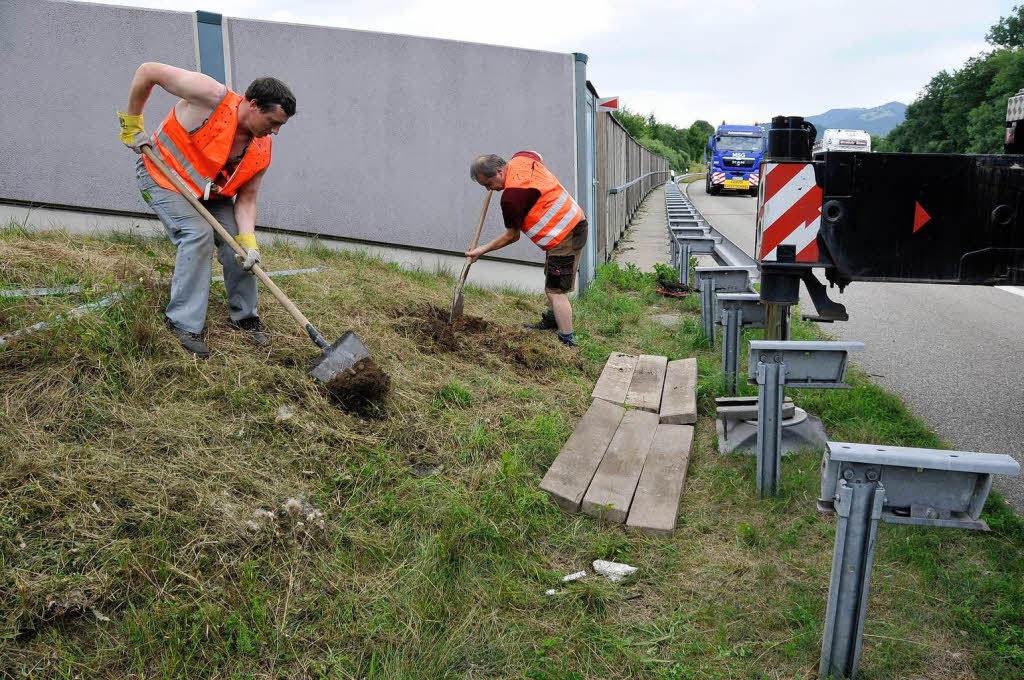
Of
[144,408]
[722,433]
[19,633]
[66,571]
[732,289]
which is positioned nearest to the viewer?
[19,633]

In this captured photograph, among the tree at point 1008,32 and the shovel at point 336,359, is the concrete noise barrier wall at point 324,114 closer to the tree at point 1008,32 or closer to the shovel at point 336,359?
the shovel at point 336,359

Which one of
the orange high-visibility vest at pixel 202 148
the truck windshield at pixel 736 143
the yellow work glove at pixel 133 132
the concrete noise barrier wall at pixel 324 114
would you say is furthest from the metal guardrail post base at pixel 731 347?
the truck windshield at pixel 736 143

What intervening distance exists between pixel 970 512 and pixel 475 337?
3.78m

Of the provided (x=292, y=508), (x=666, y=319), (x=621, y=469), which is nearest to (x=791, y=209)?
(x=621, y=469)

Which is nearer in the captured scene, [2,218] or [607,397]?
[607,397]

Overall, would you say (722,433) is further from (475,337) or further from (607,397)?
(475,337)

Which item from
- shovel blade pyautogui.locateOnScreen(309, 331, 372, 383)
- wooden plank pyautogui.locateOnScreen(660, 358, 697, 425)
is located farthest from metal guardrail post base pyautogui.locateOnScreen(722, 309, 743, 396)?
shovel blade pyautogui.locateOnScreen(309, 331, 372, 383)

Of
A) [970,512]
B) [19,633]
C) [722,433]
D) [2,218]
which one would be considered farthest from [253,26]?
[970,512]

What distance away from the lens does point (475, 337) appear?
221 inches

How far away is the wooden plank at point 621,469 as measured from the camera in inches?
140

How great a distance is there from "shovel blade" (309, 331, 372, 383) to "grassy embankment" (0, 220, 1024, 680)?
4.2 inches

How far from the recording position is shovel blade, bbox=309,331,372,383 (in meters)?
4.01

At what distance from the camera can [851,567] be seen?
89.8 inches

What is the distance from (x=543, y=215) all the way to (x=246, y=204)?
2.33 metres
